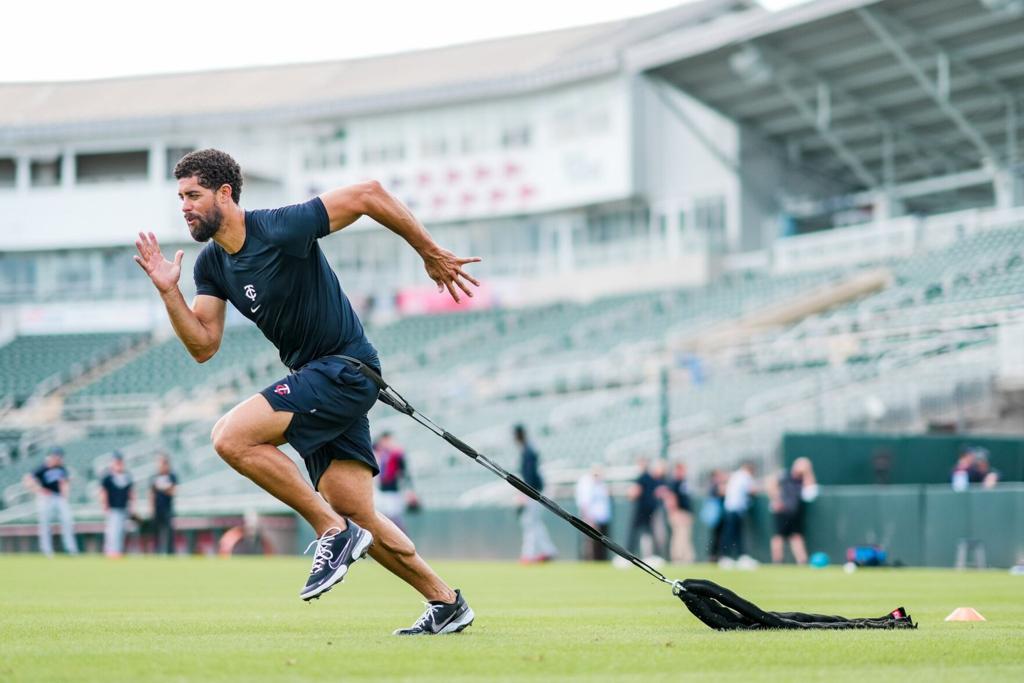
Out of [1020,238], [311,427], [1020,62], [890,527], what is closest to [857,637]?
[311,427]

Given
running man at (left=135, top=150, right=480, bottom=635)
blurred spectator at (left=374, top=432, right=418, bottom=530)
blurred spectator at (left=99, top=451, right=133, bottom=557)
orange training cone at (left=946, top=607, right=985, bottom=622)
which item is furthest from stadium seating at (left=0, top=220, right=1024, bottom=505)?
running man at (left=135, top=150, right=480, bottom=635)

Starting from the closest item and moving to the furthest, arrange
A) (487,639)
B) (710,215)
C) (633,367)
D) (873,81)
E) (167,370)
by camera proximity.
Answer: (487,639) → (633,367) → (873,81) → (710,215) → (167,370)

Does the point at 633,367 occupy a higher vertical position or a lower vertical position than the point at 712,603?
higher

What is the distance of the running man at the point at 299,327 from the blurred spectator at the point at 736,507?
16.8m

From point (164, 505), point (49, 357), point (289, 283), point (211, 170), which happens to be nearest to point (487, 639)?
point (289, 283)

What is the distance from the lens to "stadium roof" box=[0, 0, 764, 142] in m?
48.5

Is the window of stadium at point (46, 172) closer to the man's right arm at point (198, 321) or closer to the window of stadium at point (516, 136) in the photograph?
the window of stadium at point (516, 136)

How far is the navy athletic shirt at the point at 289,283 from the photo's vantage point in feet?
21.7

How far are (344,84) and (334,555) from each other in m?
50.0

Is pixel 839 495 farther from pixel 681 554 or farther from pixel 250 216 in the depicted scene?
pixel 250 216

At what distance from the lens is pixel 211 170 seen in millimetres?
6719

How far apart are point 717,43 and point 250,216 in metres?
A: 35.6

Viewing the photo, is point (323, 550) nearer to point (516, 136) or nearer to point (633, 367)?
point (633, 367)

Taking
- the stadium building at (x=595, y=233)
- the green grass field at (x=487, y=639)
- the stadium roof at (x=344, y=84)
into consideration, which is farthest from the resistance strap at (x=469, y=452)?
the stadium roof at (x=344, y=84)
